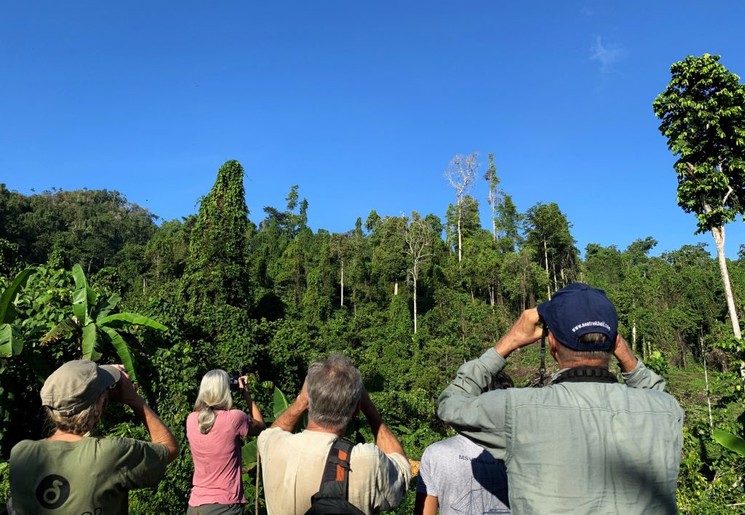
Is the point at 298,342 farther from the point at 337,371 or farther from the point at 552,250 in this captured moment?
the point at 552,250

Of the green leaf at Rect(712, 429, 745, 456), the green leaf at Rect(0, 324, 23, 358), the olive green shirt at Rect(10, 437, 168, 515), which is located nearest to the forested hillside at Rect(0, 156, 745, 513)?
the green leaf at Rect(0, 324, 23, 358)

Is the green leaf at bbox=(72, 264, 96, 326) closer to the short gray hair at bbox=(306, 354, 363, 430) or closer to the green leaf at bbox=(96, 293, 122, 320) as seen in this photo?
the green leaf at bbox=(96, 293, 122, 320)

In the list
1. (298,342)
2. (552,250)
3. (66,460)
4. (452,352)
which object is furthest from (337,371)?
(552,250)

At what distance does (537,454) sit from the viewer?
3.80 feet

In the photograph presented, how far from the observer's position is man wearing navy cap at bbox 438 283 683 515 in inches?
44.7

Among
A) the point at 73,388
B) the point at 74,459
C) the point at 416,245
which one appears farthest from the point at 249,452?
the point at 416,245

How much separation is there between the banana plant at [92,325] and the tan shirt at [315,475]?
4564mm

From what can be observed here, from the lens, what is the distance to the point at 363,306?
29047mm

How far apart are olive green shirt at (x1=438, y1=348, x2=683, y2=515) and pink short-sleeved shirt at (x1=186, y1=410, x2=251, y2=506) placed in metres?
1.71

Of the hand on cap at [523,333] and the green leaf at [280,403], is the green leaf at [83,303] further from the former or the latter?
the hand on cap at [523,333]

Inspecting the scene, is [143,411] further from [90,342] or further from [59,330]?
[59,330]

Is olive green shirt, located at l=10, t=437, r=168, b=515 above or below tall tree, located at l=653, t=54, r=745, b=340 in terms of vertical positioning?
below

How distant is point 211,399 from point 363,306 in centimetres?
2665

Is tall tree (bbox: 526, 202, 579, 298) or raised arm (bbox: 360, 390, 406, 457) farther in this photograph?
tall tree (bbox: 526, 202, 579, 298)
